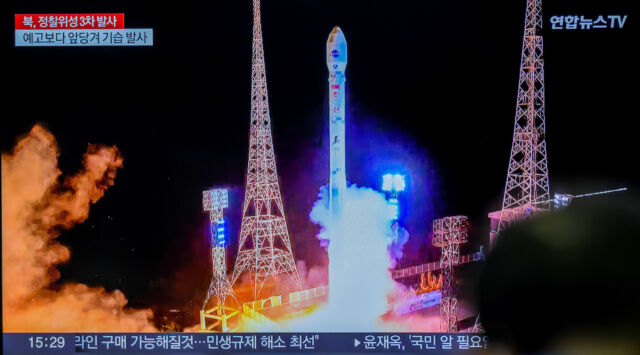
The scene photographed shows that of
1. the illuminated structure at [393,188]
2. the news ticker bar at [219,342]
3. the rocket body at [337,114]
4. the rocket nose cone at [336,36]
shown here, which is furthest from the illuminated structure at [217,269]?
the rocket nose cone at [336,36]

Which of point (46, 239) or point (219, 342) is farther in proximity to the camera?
point (46, 239)

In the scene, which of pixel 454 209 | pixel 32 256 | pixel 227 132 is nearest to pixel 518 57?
pixel 454 209

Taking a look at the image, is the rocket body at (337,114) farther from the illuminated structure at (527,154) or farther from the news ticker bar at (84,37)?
the news ticker bar at (84,37)

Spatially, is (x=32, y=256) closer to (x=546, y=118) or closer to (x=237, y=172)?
(x=237, y=172)

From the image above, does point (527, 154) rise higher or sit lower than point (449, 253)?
higher

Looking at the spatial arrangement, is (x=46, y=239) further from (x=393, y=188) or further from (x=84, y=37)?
(x=393, y=188)

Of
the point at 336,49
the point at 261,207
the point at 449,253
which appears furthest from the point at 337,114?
the point at 449,253

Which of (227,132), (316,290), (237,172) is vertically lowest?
(316,290)
